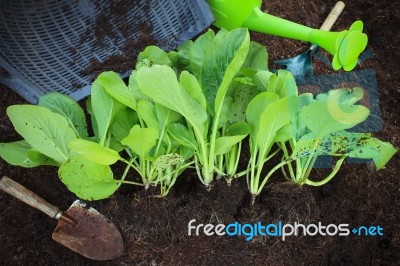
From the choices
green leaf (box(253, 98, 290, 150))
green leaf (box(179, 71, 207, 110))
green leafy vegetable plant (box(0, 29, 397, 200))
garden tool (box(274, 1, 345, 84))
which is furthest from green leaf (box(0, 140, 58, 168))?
garden tool (box(274, 1, 345, 84))

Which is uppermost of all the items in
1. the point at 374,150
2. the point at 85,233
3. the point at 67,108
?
the point at 67,108

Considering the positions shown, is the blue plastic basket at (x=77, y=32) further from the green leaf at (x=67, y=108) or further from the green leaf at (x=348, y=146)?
the green leaf at (x=348, y=146)

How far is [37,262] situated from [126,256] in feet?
0.68

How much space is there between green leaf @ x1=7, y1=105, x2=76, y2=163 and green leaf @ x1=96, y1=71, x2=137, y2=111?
0.11 m

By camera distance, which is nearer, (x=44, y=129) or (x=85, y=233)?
(x=44, y=129)

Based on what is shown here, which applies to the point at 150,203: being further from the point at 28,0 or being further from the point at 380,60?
the point at 380,60

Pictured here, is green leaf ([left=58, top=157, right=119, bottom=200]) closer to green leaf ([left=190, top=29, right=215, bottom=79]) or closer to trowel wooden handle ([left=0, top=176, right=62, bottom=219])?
trowel wooden handle ([left=0, top=176, right=62, bottom=219])

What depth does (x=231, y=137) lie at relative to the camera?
1036mm

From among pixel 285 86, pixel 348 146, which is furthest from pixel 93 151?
pixel 348 146

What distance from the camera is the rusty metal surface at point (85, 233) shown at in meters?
1.16

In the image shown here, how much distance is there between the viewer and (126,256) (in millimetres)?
1160

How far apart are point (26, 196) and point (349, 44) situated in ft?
2.52

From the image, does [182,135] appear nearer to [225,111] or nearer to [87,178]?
[225,111]

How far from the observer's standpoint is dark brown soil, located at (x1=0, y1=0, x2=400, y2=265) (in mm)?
1132
